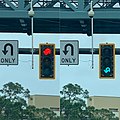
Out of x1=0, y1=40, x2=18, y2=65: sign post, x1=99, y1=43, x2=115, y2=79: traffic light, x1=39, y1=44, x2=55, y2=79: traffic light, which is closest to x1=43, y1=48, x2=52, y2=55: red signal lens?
x1=39, y1=44, x2=55, y2=79: traffic light

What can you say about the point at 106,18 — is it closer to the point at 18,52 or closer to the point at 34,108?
the point at 18,52

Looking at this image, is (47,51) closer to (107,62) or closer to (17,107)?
(107,62)

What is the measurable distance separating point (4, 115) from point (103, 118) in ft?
14.0

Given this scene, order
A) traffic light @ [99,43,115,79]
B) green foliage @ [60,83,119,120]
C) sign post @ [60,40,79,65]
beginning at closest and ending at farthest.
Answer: traffic light @ [99,43,115,79], green foliage @ [60,83,119,120], sign post @ [60,40,79,65]

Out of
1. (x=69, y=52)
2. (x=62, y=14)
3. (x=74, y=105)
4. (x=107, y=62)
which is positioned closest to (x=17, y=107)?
(x=74, y=105)

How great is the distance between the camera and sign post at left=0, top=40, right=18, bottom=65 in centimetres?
1486

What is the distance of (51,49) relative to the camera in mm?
12867

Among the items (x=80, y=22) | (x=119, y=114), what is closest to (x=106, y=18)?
(x=80, y=22)

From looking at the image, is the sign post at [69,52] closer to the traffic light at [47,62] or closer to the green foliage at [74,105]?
the green foliage at [74,105]

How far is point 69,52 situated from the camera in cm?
1536

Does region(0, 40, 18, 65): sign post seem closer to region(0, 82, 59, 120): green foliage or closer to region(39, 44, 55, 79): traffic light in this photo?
region(0, 82, 59, 120): green foliage

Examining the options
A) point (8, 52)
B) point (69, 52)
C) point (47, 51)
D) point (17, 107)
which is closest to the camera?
point (47, 51)

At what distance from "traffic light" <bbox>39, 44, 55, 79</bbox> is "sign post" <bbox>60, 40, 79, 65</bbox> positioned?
1.67 m

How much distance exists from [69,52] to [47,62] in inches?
108
